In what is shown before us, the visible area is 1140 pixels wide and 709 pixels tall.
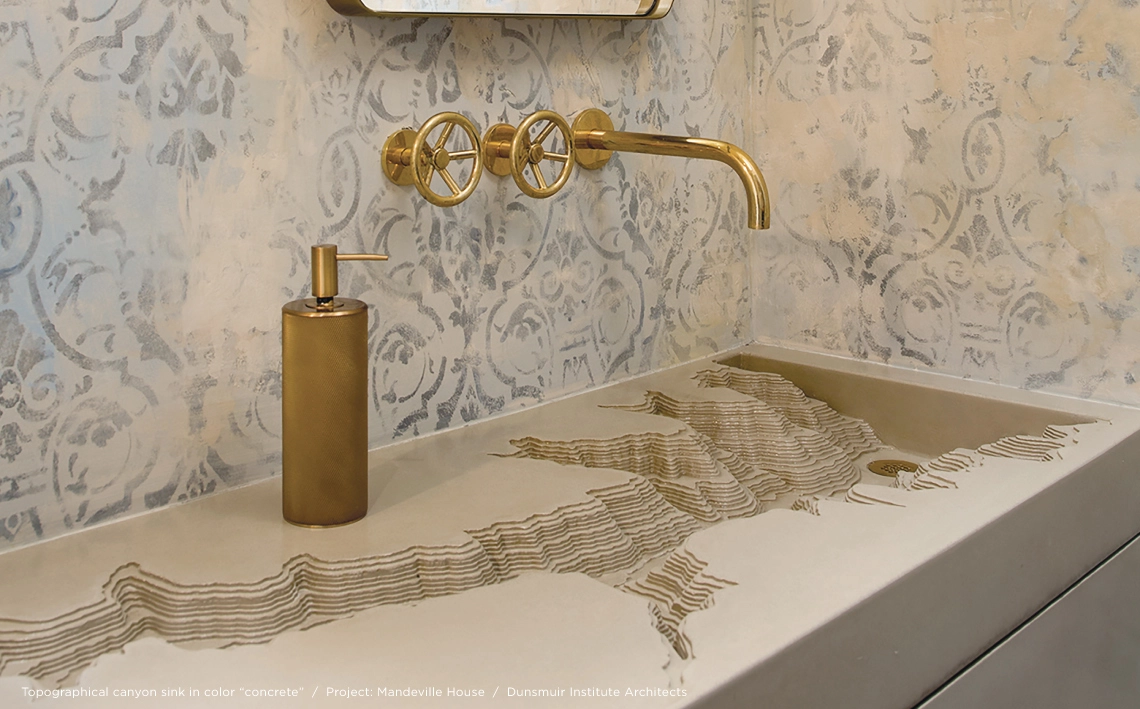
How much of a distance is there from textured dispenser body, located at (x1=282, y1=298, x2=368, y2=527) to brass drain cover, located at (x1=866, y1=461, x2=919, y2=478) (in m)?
0.56

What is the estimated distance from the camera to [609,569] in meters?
0.79

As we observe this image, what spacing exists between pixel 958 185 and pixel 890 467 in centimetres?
33

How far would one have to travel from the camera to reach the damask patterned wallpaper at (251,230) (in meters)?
0.70

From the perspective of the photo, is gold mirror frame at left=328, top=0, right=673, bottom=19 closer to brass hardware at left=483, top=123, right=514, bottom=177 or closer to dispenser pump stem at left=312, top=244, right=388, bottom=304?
brass hardware at left=483, top=123, right=514, bottom=177

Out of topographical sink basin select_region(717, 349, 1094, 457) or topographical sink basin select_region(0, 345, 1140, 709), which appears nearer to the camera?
topographical sink basin select_region(0, 345, 1140, 709)

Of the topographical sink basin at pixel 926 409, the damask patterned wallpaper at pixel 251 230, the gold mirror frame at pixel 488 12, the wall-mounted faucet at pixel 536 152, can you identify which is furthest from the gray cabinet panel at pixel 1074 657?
the gold mirror frame at pixel 488 12

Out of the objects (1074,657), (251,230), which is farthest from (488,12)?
(1074,657)

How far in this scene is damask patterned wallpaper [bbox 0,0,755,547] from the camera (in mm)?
702

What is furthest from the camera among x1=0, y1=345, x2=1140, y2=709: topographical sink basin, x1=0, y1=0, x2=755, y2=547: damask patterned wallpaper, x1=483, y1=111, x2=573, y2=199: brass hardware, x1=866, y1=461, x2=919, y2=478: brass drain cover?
x1=866, y1=461, x2=919, y2=478: brass drain cover

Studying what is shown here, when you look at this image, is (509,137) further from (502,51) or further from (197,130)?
(197,130)

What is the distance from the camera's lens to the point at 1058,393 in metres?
1.06

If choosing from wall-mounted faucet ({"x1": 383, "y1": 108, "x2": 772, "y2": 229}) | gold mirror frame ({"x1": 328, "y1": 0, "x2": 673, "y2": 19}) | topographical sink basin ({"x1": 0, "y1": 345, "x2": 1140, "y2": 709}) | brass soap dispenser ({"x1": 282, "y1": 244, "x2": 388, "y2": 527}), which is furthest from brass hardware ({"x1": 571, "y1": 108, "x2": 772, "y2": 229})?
brass soap dispenser ({"x1": 282, "y1": 244, "x2": 388, "y2": 527})

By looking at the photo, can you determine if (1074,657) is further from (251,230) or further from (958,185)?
(251,230)

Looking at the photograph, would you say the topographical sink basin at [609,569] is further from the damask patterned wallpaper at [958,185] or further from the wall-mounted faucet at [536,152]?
the wall-mounted faucet at [536,152]
